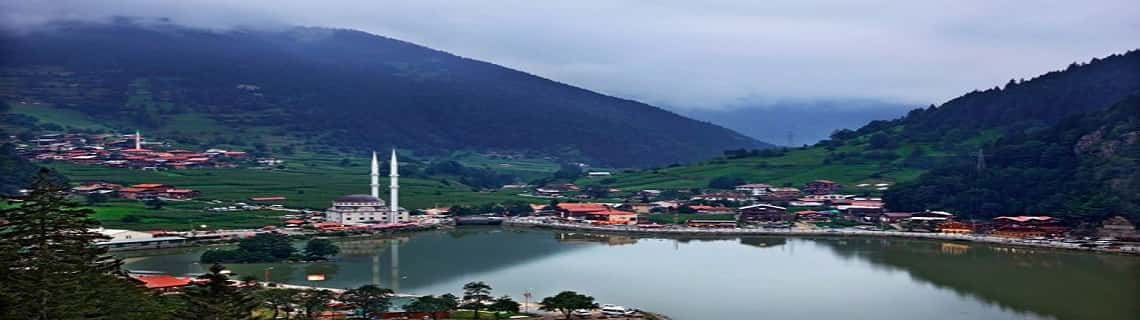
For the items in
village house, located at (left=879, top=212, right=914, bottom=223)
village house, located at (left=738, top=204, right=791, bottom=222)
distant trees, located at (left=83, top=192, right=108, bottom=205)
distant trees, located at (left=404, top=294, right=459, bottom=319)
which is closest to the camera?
distant trees, located at (left=404, top=294, right=459, bottom=319)

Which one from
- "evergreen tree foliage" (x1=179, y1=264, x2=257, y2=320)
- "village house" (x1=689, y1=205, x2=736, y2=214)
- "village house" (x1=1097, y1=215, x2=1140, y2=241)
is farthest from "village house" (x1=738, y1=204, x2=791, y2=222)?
"evergreen tree foliage" (x1=179, y1=264, x2=257, y2=320)

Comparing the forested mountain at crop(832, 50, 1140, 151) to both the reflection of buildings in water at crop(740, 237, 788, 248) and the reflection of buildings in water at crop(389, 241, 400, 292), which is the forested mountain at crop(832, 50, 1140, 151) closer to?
the reflection of buildings in water at crop(740, 237, 788, 248)

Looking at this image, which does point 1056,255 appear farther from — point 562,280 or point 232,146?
point 232,146

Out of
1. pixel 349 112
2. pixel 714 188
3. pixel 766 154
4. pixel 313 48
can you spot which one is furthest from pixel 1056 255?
pixel 313 48

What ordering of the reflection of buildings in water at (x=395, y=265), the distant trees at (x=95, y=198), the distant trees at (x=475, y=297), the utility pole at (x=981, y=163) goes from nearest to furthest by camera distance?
the distant trees at (x=475, y=297) < the reflection of buildings in water at (x=395, y=265) < the distant trees at (x=95, y=198) < the utility pole at (x=981, y=163)

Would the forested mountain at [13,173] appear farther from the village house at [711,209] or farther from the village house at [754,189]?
the village house at [754,189]

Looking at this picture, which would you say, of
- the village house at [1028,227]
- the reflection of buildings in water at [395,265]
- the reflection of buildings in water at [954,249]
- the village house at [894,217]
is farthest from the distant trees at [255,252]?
the village house at [1028,227]
